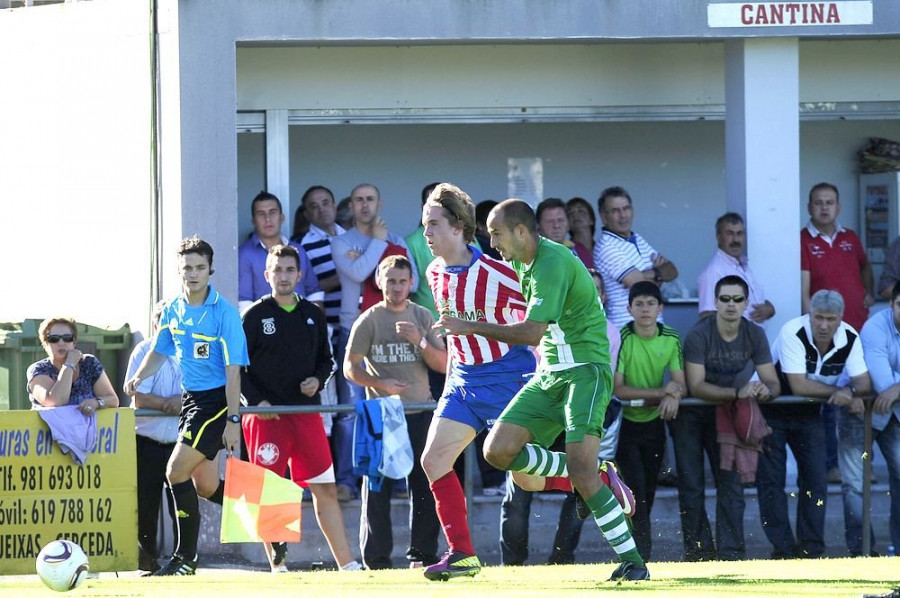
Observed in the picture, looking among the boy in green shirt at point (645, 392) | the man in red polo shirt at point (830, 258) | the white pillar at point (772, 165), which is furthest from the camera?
the man in red polo shirt at point (830, 258)

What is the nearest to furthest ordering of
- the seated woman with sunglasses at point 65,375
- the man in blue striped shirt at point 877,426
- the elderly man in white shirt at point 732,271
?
1. the seated woman with sunglasses at point 65,375
2. the man in blue striped shirt at point 877,426
3. the elderly man in white shirt at point 732,271

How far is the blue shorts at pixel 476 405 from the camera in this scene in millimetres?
8516

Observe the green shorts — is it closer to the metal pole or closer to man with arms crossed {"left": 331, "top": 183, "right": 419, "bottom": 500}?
the metal pole

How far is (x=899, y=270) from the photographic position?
42.8ft

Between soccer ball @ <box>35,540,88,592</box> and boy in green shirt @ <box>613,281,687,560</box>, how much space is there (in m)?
4.31

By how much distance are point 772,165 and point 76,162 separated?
5536mm

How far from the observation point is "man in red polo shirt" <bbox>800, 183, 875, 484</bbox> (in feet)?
42.2

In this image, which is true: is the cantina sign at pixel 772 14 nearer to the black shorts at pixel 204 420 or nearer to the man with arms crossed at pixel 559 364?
the man with arms crossed at pixel 559 364

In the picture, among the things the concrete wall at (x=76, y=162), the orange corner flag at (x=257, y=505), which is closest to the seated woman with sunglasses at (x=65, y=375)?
the orange corner flag at (x=257, y=505)

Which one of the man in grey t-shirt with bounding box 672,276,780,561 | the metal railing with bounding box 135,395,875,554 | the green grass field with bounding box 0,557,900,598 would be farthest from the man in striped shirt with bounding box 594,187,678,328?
the green grass field with bounding box 0,557,900,598

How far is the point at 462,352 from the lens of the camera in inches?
338

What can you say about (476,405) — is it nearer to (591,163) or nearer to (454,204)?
(454,204)

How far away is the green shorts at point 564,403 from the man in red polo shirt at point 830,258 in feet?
17.2

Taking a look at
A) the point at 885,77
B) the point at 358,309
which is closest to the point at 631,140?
the point at 885,77
